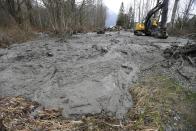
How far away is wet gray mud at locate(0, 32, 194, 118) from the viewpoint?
4.70 m

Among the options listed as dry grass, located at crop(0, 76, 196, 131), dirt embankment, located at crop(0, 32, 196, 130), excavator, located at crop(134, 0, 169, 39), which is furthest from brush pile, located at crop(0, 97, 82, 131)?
excavator, located at crop(134, 0, 169, 39)

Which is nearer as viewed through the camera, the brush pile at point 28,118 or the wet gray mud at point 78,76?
the brush pile at point 28,118

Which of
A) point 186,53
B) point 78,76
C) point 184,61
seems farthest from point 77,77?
point 186,53

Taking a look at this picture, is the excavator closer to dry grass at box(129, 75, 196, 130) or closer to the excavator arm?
the excavator arm

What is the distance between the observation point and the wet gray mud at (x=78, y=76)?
470 centimetres

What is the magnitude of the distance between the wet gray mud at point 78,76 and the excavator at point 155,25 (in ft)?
17.1

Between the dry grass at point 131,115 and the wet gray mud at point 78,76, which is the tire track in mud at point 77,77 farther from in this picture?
the dry grass at point 131,115

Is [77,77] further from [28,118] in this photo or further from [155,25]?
[155,25]

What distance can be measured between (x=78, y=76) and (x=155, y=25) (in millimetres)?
10057

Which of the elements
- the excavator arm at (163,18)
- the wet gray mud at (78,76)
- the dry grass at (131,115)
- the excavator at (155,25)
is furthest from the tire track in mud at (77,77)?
the excavator at (155,25)

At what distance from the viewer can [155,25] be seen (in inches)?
591

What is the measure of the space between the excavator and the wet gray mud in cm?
522

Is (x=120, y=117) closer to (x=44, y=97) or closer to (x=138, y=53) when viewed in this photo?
(x=44, y=97)

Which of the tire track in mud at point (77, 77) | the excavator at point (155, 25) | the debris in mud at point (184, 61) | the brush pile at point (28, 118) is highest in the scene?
the excavator at point (155, 25)
